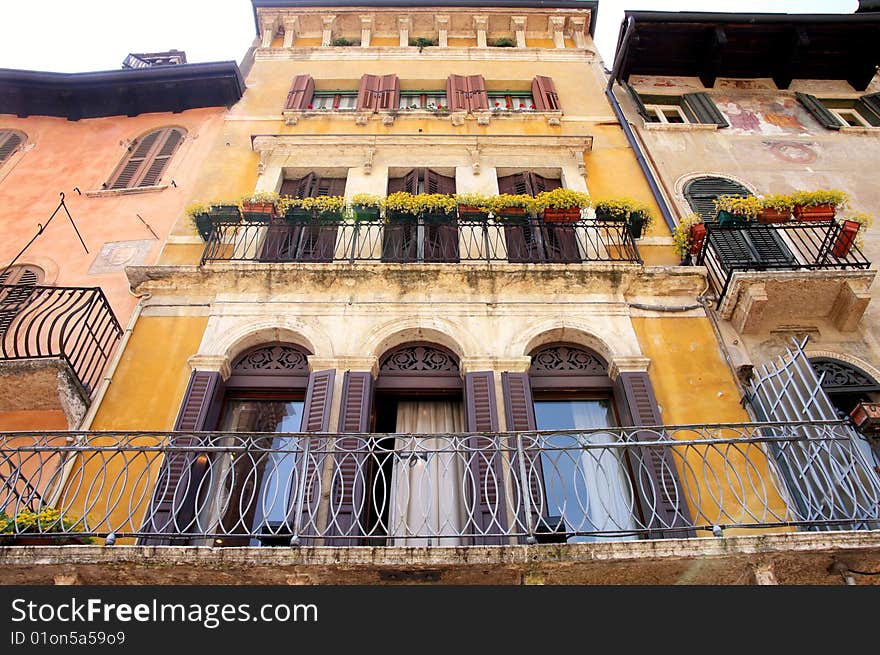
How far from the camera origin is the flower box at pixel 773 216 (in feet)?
31.6

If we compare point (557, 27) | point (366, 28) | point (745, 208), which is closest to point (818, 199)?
point (745, 208)

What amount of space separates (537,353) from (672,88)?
832 centimetres

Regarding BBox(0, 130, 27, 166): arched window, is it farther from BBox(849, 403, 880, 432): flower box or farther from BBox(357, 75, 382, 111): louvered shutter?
BBox(849, 403, 880, 432): flower box

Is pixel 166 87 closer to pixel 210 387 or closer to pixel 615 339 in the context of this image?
pixel 210 387

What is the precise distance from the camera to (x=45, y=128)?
1383 centimetres

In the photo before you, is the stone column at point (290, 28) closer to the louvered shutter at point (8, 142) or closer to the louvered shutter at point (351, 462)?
the louvered shutter at point (8, 142)

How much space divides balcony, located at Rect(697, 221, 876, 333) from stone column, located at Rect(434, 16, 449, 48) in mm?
8857

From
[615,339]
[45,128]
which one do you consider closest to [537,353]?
[615,339]

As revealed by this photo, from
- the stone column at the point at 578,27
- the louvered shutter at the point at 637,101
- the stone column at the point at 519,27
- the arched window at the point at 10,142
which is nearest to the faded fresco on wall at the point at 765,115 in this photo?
the louvered shutter at the point at 637,101

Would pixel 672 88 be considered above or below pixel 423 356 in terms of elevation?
above

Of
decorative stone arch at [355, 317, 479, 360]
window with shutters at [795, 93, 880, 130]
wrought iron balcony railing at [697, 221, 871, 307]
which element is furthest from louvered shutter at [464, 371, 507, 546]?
window with shutters at [795, 93, 880, 130]

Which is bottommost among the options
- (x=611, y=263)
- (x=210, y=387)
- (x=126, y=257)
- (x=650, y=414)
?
(x=650, y=414)

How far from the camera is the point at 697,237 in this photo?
31.6ft

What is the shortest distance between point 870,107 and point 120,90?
48.3 ft
